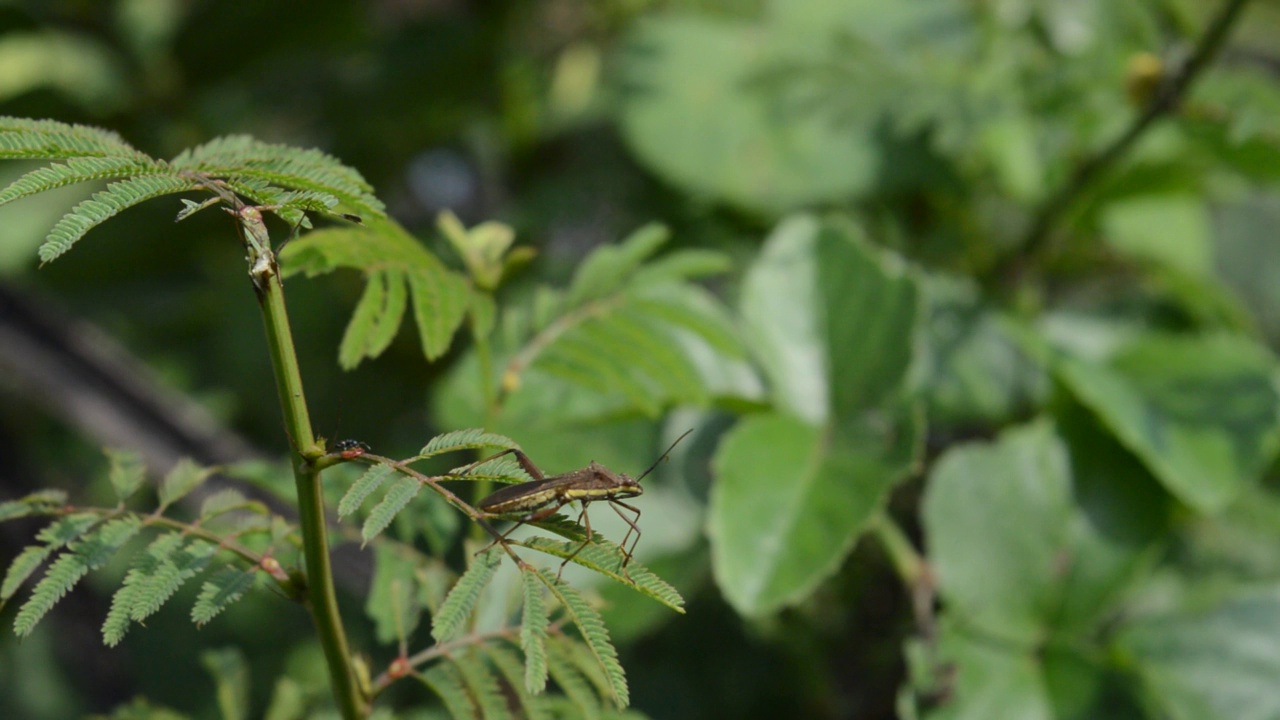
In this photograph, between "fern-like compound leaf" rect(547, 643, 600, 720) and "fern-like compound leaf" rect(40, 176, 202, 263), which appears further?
"fern-like compound leaf" rect(547, 643, 600, 720)

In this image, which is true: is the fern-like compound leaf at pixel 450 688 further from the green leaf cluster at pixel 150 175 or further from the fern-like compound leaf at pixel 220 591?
the green leaf cluster at pixel 150 175

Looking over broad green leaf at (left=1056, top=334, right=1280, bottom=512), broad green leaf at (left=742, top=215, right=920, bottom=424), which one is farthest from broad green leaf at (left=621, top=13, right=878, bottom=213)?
broad green leaf at (left=1056, top=334, right=1280, bottom=512)

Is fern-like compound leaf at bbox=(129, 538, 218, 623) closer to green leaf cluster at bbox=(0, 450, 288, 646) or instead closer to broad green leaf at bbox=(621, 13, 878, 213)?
green leaf cluster at bbox=(0, 450, 288, 646)

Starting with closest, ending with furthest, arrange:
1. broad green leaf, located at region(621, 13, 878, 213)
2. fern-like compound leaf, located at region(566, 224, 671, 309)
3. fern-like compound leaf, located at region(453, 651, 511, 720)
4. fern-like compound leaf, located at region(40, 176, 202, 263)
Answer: fern-like compound leaf, located at region(40, 176, 202, 263) → fern-like compound leaf, located at region(453, 651, 511, 720) → fern-like compound leaf, located at region(566, 224, 671, 309) → broad green leaf, located at region(621, 13, 878, 213)

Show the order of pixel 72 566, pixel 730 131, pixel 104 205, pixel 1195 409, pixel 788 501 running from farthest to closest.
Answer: pixel 730 131 < pixel 1195 409 < pixel 788 501 < pixel 72 566 < pixel 104 205

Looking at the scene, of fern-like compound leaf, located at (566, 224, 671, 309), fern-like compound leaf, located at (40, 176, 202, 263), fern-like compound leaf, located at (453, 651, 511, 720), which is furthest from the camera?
fern-like compound leaf, located at (566, 224, 671, 309)

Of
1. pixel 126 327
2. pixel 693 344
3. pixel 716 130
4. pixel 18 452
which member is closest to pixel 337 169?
pixel 693 344

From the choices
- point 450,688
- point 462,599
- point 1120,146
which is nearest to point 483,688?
point 450,688

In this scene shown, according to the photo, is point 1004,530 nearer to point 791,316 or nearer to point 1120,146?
point 791,316
